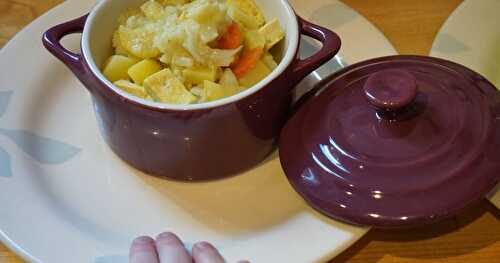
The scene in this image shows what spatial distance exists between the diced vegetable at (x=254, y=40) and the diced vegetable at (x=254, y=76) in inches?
1.1

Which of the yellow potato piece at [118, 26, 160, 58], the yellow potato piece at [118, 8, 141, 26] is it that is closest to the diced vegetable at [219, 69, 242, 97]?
the yellow potato piece at [118, 26, 160, 58]

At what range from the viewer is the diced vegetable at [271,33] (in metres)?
0.98

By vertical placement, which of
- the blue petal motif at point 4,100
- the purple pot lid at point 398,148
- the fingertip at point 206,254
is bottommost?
the fingertip at point 206,254

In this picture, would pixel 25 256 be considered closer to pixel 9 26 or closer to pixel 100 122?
pixel 100 122

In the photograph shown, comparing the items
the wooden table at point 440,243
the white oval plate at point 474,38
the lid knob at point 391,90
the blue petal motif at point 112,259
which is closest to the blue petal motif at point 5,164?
the wooden table at point 440,243

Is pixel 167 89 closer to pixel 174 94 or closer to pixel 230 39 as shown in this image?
pixel 174 94

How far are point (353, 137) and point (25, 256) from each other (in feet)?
1.53

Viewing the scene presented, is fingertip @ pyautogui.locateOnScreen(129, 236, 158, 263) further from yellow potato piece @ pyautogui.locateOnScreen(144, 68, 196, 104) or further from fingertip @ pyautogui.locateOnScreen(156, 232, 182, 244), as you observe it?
yellow potato piece @ pyautogui.locateOnScreen(144, 68, 196, 104)

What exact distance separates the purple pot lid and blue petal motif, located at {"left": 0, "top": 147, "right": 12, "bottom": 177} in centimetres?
41

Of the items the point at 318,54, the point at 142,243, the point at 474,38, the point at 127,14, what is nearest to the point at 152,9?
the point at 127,14

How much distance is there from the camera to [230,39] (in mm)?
945

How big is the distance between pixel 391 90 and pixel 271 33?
22 cm

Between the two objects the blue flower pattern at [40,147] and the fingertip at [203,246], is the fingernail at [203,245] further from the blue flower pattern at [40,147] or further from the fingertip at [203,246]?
the blue flower pattern at [40,147]

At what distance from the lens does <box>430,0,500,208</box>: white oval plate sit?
106cm
